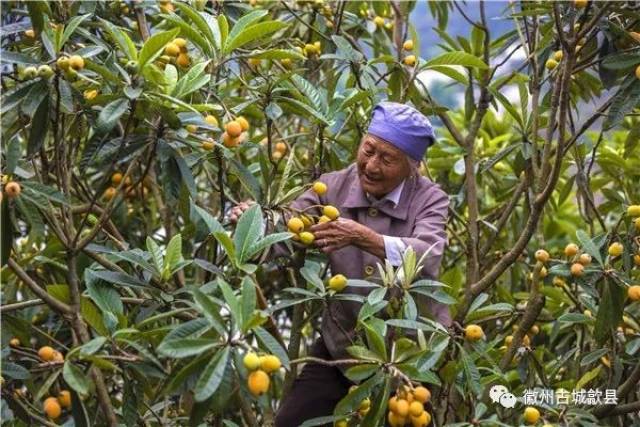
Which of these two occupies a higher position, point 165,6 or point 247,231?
point 165,6

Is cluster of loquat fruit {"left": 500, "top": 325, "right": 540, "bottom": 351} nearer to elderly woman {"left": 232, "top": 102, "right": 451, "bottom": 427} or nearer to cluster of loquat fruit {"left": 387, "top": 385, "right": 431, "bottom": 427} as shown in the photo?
elderly woman {"left": 232, "top": 102, "right": 451, "bottom": 427}

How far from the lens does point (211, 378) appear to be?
1.66m

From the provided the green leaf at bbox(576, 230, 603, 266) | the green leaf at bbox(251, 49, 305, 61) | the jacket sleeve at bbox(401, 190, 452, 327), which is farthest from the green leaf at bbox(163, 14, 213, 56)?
the green leaf at bbox(576, 230, 603, 266)

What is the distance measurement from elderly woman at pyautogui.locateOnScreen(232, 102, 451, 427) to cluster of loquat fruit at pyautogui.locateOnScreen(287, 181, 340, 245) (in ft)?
0.31

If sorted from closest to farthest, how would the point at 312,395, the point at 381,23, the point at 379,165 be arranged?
the point at 379,165 < the point at 312,395 < the point at 381,23

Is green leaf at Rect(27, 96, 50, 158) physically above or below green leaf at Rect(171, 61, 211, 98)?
below

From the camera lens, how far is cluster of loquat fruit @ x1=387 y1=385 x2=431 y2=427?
1901mm

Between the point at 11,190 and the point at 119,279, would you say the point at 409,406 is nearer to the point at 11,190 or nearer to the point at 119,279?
the point at 119,279

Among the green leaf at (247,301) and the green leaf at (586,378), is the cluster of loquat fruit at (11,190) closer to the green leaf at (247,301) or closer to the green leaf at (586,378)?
the green leaf at (247,301)

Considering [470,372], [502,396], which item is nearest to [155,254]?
[470,372]

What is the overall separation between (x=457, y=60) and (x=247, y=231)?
0.87 m

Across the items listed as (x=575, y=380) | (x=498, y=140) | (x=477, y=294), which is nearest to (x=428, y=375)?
(x=477, y=294)

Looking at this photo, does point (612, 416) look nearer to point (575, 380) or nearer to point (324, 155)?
point (575, 380)

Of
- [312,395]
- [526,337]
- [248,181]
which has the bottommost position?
[312,395]
